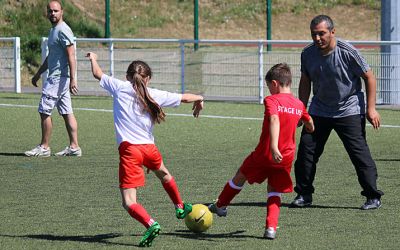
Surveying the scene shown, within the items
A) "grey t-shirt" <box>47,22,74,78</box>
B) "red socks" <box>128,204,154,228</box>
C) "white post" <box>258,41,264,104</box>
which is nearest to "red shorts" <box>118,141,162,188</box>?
"red socks" <box>128,204,154,228</box>

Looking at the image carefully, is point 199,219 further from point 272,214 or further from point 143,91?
point 143,91

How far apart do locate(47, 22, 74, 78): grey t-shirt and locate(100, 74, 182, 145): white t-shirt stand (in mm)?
5128

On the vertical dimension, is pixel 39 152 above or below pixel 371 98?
below

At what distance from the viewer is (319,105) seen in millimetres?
9828

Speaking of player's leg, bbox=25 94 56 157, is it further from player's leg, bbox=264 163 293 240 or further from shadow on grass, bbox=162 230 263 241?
player's leg, bbox=264 163 293 240

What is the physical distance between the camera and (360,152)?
9.77 m

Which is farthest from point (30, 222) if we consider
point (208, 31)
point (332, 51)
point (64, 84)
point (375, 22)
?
point (375, 22)

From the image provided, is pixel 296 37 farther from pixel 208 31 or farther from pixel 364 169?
pixel 364 169

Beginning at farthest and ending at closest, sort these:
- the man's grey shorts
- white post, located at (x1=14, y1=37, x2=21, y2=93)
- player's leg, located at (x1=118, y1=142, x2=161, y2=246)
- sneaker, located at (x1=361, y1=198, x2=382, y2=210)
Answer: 1. white post, located at (x1=14, y1=37, x2=21, y2=93)
2. the man's grey shorts
3. sneaker, located at (x1=361, y1=198, x2=382, y2=210)
4. player's leg, located at (x1=118, y1=142, x2=161, y2=246)

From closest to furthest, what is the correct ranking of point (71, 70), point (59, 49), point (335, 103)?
point (335, 103)
point (71, 70)
point (59, 49)

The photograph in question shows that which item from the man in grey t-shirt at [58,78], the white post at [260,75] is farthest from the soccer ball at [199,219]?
the white post at [260,75]

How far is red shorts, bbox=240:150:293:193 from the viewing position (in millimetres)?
8320

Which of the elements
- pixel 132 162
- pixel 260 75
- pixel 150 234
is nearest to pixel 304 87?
pixel 132 162

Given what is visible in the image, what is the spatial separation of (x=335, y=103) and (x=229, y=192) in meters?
1.52
